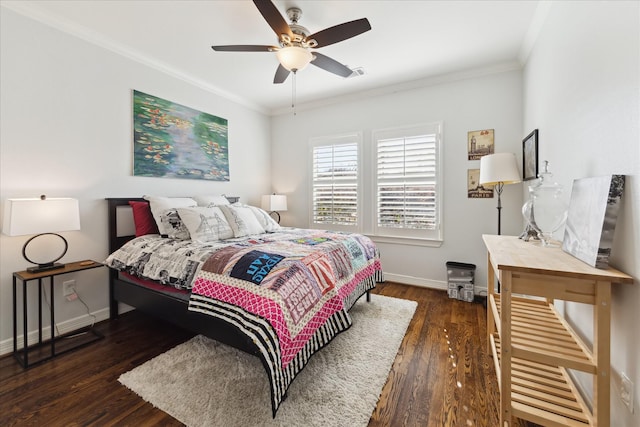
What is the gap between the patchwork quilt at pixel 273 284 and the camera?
1.49 meters

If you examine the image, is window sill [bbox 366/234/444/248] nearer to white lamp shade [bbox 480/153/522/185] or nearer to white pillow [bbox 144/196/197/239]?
white lamp shade [bbox 480/153/522/185]

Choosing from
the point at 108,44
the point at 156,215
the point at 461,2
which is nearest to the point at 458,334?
the point at 461,2

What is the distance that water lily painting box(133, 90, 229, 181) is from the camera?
2.97m

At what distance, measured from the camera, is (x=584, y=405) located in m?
1.28

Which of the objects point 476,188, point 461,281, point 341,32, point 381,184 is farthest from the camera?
point 381,184

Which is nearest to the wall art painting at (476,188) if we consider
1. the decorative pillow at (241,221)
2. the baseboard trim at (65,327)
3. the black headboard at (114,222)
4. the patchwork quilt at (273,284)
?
the patchwork quilt at (273,284)

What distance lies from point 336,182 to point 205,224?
223cm

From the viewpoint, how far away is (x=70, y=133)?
2461mm

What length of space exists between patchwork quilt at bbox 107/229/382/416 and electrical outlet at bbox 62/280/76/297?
0.37m

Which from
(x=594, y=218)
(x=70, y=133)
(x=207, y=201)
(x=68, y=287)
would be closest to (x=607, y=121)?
(x=594, y=218)

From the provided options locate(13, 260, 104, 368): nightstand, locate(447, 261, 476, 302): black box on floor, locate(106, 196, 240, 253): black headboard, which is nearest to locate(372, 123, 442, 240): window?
locate(447, 261, 476, 302): black box on floor

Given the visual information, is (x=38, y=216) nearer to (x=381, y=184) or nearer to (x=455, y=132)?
(x=381, y=184)

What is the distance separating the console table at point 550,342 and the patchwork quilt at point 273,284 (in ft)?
3.31

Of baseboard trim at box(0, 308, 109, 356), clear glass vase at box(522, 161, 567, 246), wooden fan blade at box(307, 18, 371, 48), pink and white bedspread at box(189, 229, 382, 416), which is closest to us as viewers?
pink and white bedspread at box(189, 229, 382, 416)
